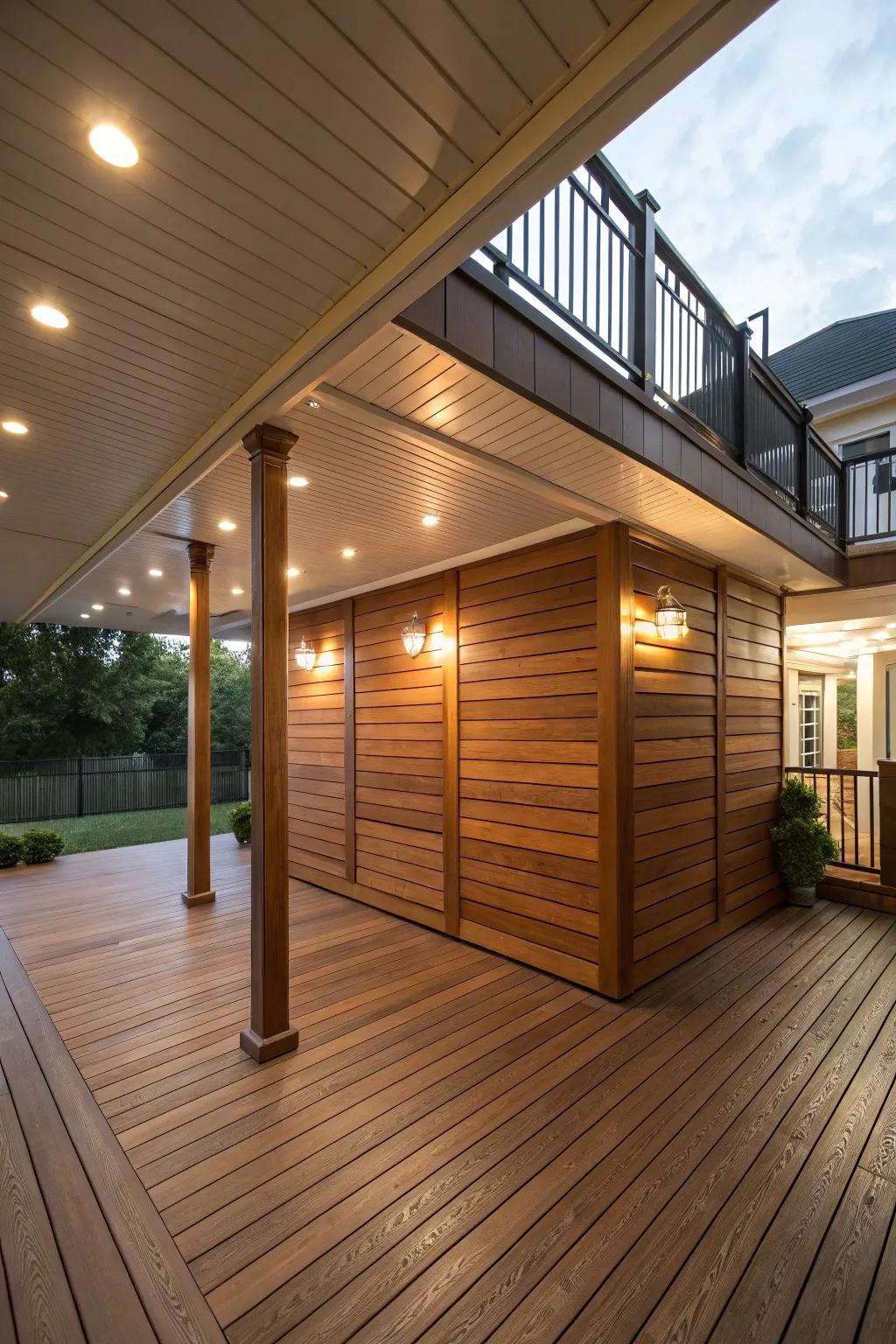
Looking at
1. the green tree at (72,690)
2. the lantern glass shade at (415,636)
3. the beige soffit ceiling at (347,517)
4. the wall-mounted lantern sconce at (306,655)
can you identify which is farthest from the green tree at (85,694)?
the lantern glass shade at (415,636)

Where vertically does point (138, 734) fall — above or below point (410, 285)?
below

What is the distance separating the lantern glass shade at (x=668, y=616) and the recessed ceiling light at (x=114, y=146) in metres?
3.26

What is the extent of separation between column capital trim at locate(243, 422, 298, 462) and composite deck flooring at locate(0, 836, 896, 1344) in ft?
8.85

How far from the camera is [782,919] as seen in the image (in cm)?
496

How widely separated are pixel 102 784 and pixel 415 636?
365 inches

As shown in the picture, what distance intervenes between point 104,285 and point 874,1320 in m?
3.58

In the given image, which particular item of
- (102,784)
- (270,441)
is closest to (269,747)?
(270,441)

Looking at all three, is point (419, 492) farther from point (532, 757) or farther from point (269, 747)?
point (532, 757)

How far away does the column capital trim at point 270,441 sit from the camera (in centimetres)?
262

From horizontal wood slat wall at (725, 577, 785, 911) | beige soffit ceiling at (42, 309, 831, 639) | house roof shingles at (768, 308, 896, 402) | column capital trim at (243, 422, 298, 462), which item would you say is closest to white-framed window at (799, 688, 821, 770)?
house roof shingles at (768, 308, 896, 402)

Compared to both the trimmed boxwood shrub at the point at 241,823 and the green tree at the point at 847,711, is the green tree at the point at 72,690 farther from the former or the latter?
the green tree at the point at 847,711

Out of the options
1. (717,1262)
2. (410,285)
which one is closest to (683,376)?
(410,285)

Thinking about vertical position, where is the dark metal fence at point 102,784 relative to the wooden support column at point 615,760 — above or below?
below

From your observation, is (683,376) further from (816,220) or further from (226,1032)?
(816,220)
